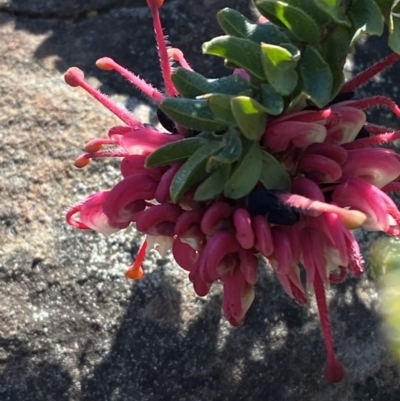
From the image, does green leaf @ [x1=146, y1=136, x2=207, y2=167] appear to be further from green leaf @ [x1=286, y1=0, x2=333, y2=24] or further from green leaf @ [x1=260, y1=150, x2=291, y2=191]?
green leaf @ [x1=286, y1=0, x2=333, y2=24]

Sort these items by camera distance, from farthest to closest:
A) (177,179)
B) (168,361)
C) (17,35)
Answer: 1. (17,35)
2. (168,361)
3. (177,179)

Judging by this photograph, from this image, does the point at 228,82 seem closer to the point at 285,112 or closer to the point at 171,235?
the point at 285,112

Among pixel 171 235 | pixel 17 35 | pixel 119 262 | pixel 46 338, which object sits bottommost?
pixel 46 338

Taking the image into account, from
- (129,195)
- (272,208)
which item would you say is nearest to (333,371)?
(272,208)

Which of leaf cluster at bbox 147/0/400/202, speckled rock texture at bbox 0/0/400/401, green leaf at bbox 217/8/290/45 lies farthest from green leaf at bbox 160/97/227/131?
speckled rock texture at bbox 0/0/400/401

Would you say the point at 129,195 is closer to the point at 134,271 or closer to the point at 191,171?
the point at 191,171

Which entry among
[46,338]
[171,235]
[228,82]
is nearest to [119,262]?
[46,338]

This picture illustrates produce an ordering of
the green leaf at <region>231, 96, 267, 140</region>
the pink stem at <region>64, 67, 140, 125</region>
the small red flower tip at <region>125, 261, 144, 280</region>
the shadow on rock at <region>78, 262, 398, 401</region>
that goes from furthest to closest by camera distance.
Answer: the shadow on rock at <region>78, 262, 398, 401</region> < the small red flower tip at <region>125, 261, 144, 280</region> < the pink stem at <region>64, 67, 140, 125</region> < the green leaf at <region>231, 96, 267, 140</region>
